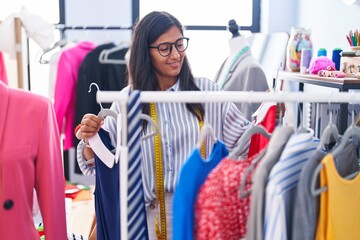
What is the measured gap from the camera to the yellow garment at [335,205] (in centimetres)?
81

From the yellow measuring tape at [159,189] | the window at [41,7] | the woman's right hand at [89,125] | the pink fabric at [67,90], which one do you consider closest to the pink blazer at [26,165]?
the woman's right hand at [89,125]

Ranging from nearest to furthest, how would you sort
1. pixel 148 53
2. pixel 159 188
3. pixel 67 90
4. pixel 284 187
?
pixel 284 187 → pixel 159 188 → pixel 148 53 → pixel 67 90

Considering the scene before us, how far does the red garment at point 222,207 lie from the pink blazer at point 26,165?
1.61ft

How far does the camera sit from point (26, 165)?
1124 mm

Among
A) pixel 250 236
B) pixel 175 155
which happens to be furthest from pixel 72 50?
pixel 250 236

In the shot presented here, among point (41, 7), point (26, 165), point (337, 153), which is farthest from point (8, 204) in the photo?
point (41, 7)

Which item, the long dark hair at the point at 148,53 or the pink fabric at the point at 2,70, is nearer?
the long dark hair at the point at 148,53

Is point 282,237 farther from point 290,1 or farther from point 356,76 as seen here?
point 290,1

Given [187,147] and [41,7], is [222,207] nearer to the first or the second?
[187,147]

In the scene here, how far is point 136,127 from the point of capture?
0.86 m

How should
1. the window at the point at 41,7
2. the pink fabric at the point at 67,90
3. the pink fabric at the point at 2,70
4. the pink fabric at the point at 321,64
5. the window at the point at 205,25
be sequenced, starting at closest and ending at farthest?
1. the pink fabric at the point at 321,64
2. the pink fabric at the point at 2,70
3. the pink fabric at the point at 67,90
4. the window at the point at 41,7
5. the window at the point at 205,25

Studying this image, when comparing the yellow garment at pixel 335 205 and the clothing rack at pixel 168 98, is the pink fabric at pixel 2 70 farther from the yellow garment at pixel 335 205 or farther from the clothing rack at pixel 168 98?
the yellow garment at pixel 335 205

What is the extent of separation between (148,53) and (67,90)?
4.23 ft

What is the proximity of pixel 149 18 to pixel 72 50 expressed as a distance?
1.32m
